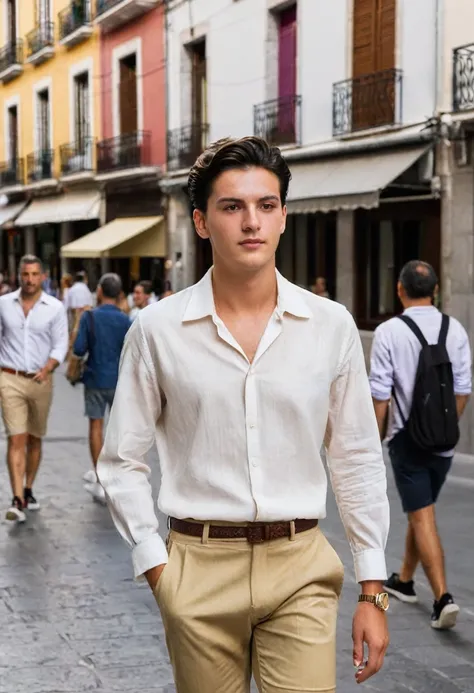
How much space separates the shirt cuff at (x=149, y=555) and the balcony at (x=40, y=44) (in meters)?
28.3

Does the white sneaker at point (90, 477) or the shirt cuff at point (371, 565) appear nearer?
the shirt cuff at point (371, 565)

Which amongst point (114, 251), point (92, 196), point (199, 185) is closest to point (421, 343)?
point (199, 185)

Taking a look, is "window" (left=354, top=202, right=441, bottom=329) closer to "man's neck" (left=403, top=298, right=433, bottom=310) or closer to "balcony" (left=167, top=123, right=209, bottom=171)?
"balcony" (left=167, top=123, right=209, bottom=171)

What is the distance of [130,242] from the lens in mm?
23656

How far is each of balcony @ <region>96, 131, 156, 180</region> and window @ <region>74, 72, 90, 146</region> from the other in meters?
2.33

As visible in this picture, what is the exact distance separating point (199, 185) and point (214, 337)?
14.9 inches

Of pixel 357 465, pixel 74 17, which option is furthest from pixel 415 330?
pixel 74 17

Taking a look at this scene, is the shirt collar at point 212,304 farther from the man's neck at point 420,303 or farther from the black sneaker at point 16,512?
the black sneaker at point 16,512

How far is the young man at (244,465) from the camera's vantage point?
2.58m

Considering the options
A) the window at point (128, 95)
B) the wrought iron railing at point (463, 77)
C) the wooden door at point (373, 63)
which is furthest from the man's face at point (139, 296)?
the window at point (128, 95)

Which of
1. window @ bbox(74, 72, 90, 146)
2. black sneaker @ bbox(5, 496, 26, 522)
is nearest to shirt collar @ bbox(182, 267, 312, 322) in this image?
black sneaker @ bbox(5, 496, 26, 522)

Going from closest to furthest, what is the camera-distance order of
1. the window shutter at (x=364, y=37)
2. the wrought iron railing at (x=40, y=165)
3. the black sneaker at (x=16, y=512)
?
the black sneaker at (x=16, y=512) < the window shutter at (x=364, y=37) < the wrought iron railing at (x=40, y=165)

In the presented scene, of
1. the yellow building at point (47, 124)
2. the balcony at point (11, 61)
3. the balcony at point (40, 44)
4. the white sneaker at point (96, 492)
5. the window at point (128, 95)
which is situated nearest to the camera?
the white sneaker at point (96, 492)

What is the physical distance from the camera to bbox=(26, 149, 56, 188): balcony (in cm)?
2966
